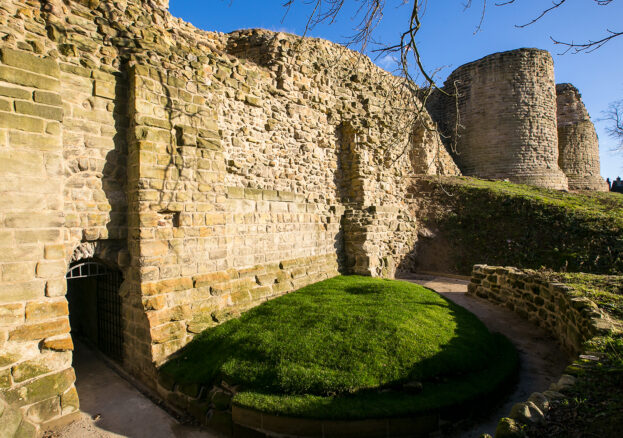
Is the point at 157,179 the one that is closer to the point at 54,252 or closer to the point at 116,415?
the point at 54,252

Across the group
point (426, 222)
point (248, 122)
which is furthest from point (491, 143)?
point (248, 122)

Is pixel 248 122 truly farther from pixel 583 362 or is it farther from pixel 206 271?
pixel 583 362

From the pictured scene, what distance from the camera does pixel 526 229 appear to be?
1292cm

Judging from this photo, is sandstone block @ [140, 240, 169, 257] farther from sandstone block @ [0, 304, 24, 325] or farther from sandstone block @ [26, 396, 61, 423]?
sandstone block @ [26, 396, 61, 423]

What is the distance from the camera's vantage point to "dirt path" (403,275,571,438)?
450 cm

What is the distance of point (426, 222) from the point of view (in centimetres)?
1454

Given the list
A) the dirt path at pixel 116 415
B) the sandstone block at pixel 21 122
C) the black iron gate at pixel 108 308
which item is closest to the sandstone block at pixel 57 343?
the dirt path at pixel 116 415

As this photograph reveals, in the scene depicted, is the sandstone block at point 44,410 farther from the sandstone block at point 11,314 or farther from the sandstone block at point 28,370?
the sandstone block at point 11,314

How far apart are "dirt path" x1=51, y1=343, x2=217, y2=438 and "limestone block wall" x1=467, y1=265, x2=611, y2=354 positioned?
5.66 metres

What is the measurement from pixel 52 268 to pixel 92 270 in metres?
1.55

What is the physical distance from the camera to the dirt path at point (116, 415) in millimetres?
4352

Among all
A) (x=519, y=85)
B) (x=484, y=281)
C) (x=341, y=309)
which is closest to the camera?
(x=341, y=309)

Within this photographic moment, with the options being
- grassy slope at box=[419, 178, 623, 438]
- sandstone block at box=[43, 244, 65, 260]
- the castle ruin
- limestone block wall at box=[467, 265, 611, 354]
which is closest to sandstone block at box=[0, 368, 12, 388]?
the castle ruin

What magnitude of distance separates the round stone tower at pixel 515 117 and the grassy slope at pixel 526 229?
548 cm
